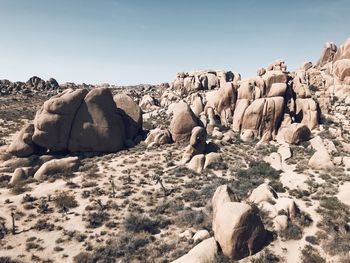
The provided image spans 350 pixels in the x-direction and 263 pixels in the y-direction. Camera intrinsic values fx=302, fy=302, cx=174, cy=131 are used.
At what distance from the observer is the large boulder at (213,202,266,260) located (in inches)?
985

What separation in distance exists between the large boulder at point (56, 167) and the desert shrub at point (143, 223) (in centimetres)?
1607

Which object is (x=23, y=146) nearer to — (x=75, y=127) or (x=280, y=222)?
(x=75, y=127)

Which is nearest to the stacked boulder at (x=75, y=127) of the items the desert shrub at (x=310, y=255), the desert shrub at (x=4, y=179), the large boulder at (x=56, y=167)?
the large boulder at (x=56, y=167)

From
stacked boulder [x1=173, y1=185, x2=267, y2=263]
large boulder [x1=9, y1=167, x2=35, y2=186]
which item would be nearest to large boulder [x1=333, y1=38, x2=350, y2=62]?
stacked boulder [x1=173, y1=185, x2=267, y2=263]

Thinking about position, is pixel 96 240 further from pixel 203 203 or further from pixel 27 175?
pixel 27 175

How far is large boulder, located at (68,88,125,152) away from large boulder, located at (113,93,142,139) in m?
3.45

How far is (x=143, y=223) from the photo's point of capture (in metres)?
30.4

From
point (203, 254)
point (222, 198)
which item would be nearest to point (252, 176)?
point (222, 198)

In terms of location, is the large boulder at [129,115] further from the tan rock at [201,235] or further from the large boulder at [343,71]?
the large boulder at [343,71]

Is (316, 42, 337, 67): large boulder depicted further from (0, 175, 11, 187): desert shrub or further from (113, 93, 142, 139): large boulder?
(0, 175, 11, 187): desert shrub

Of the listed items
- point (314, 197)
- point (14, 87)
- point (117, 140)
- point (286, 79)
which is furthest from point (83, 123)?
point (14, 87)

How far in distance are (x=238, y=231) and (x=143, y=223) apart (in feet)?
33.0

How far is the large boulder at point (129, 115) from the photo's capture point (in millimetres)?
55844

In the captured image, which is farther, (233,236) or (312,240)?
(312,240)
